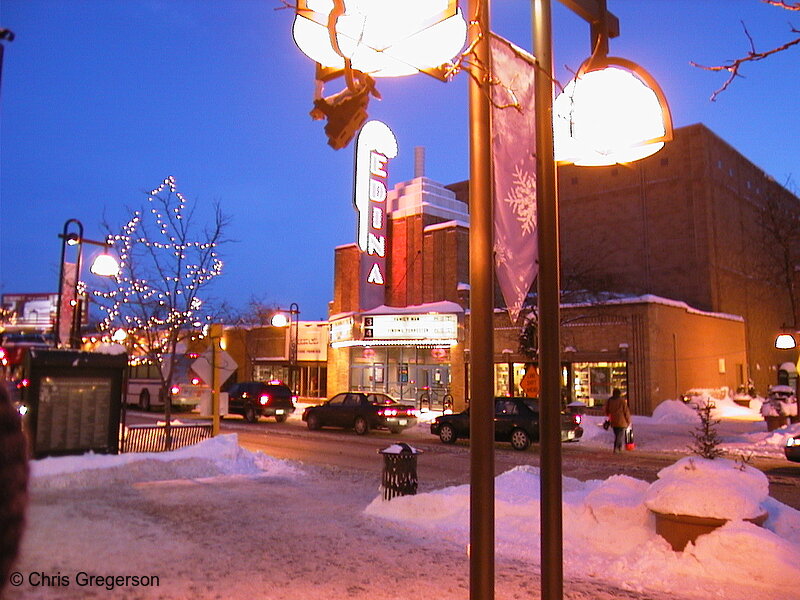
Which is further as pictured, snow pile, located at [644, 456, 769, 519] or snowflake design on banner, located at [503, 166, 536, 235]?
snow pile, located at [644, 456, 769, 519]

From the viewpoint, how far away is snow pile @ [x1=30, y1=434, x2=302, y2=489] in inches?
462

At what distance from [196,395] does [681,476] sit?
31.9 m

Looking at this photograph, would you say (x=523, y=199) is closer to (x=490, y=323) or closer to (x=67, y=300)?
(x=490, y=323)

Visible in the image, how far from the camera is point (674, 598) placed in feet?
20.2

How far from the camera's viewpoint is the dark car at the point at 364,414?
2466 cm

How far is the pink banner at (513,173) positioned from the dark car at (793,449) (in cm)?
1517

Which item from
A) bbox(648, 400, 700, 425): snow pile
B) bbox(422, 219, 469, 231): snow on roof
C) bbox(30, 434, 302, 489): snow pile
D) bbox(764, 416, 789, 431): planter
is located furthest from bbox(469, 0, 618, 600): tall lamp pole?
bbox(422, 219, 469, 231): snow on roof

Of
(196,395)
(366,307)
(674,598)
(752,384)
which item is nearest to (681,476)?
(674,598)

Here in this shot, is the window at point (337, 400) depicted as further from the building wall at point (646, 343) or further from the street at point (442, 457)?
the building wall at point (646, 343)

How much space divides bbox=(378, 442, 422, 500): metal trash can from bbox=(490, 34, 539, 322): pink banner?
5.84 m

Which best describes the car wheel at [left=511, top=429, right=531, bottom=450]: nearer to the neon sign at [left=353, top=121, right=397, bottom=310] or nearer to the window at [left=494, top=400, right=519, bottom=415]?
the window at [left=494, top=400, right=519, bottom=415]

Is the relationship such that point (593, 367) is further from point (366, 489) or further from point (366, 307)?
point (366, 489)

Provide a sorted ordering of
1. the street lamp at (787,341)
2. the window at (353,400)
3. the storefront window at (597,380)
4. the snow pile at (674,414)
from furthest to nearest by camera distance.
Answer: the storefront window at (597,380) < the snow pile at (674,414) < the window at (353,400) < the street lamp at (787,341)

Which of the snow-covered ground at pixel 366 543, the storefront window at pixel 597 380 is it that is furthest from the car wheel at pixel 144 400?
the snow-covered ground at pixel 366 543
